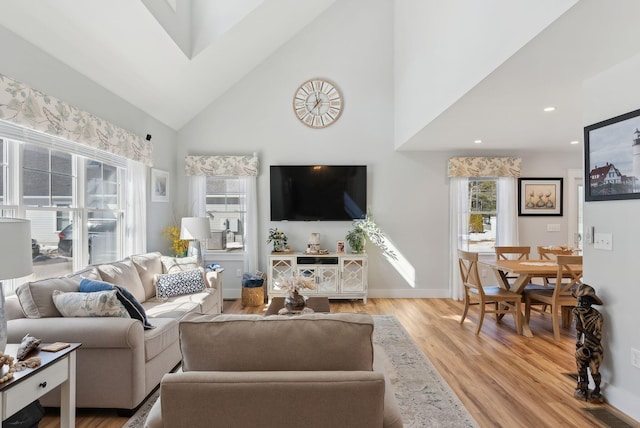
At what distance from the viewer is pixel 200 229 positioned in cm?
480

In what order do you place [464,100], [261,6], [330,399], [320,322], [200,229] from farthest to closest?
1. [200,229]
2. [261,6]
3. [464,100]
4. [320,322]
5. [330,399]

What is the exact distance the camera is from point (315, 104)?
587cm

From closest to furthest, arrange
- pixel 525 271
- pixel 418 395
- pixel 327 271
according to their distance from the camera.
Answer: pixel 418 395 < pixel 525 271 < pixel 327 271

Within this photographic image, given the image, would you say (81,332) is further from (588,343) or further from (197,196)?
(197,196)

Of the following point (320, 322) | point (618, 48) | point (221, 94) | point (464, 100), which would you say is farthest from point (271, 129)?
point (320, 322)

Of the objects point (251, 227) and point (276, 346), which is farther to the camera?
point (251, 227)

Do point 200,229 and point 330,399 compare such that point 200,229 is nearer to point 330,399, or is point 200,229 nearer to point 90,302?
point 90,302

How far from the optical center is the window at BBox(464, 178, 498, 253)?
5.98 m

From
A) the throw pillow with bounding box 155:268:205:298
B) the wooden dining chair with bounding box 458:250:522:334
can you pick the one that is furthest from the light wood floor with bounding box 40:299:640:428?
the throw pillow with bounding box 155:268:205:298

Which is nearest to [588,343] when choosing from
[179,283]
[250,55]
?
[179,283]

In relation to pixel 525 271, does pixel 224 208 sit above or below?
above

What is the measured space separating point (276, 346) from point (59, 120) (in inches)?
113

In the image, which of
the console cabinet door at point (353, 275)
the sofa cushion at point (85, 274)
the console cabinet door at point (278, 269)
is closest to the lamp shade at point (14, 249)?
the sofa cushion at point (85, 274)

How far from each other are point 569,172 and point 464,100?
12.8ft
